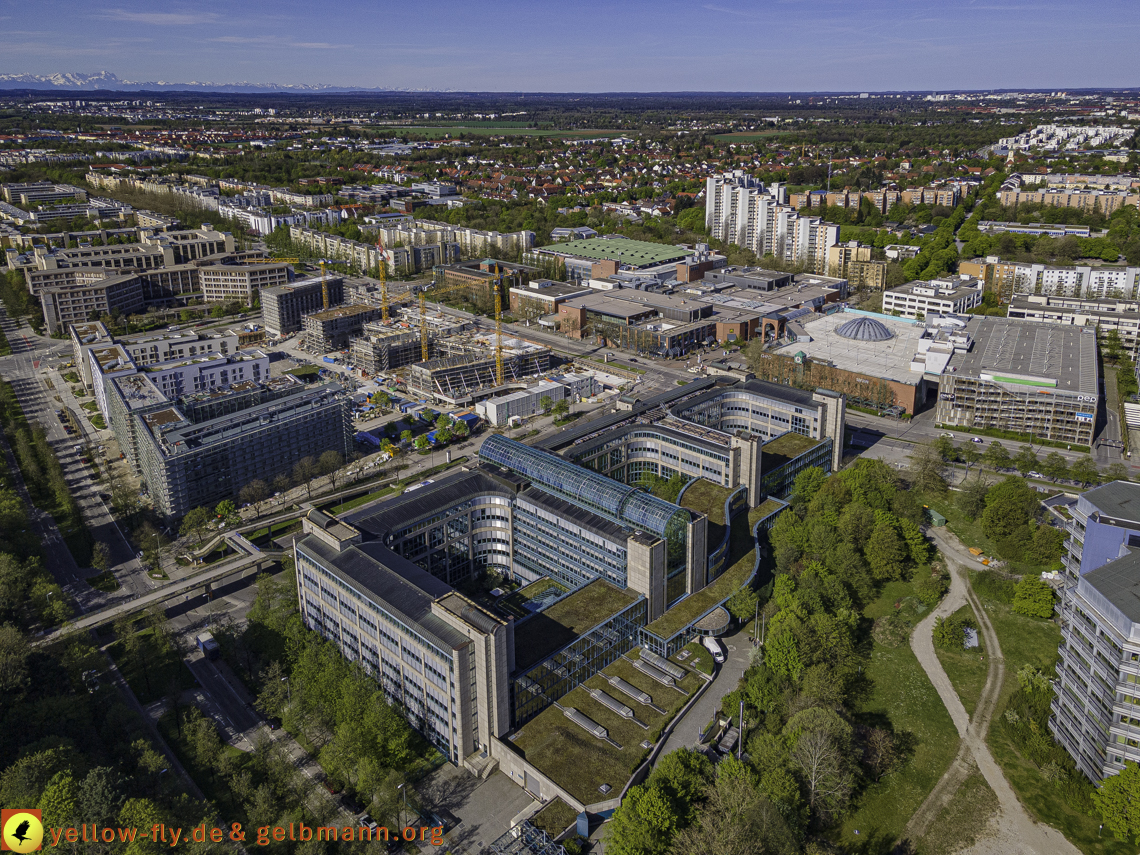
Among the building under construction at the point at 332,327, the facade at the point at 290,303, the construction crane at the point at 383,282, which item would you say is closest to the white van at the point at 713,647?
the building under construction at the point at 332,327

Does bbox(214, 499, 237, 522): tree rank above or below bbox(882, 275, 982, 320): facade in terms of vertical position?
below

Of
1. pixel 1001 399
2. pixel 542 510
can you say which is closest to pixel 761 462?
pixel 542 510

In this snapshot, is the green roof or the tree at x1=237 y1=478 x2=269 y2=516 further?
the green roof

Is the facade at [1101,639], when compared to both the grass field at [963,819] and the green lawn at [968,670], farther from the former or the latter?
the grass field at [963,819]

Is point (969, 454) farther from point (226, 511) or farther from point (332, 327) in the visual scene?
point (332, 327)

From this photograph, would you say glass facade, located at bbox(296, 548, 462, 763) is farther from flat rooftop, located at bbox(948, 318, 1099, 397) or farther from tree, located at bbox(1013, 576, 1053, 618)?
flat rooftop, located at bbox(948, 318, 1099, 397)

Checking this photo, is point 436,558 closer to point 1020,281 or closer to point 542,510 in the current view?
point 542,510

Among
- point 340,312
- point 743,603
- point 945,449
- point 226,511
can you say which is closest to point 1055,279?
point 945,449

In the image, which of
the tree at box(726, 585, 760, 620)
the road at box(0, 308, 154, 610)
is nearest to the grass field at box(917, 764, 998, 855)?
the tree at box(726, 585, 760, 620)
